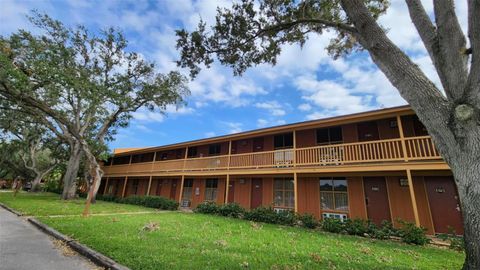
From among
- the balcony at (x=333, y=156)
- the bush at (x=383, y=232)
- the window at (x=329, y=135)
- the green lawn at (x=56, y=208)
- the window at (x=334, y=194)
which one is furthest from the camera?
A: the window at (x=329, y=135)

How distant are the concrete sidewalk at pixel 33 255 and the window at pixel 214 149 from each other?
498 inches

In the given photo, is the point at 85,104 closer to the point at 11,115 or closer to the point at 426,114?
the point at 11,115

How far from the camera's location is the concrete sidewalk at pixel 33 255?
15.0 ft

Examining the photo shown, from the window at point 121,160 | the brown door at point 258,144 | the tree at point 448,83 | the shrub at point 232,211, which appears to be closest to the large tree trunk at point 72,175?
the window at point 121,160

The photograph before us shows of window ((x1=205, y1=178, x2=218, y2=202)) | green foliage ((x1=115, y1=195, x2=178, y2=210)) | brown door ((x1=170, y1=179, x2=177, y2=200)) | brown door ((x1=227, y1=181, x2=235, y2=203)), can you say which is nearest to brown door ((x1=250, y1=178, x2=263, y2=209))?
brown door ((x1=227, y1=181, x2=235, y2=203))

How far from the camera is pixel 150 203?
17641mm

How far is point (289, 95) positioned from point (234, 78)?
15.0 m

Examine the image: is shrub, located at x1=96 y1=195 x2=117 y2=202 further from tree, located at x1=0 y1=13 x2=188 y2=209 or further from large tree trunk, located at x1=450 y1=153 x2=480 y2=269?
large tree trunk, located at x1=450 y1=153 x2=480 y2=269

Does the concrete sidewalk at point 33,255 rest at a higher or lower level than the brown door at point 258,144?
lower

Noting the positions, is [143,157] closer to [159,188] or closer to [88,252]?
[159,188]

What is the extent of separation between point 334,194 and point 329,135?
3224 mm

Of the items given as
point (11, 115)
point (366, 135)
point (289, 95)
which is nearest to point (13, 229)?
point (366, 135)

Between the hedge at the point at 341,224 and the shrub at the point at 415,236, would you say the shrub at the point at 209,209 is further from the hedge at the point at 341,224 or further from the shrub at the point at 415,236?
the shrub at the point at 415,236

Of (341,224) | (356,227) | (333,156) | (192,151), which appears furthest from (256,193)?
(192,151)
